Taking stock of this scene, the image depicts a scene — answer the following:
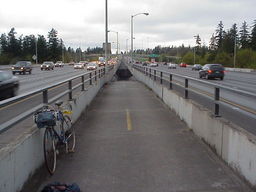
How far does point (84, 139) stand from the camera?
8352 millimetres

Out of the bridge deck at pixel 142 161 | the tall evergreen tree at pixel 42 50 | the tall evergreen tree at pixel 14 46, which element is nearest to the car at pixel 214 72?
the bridge deck at pixel 142 161

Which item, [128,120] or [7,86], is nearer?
[128,120]

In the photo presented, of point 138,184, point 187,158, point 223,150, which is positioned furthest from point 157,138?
point 138,184

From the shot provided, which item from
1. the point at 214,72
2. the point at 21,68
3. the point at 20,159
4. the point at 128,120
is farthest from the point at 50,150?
the point at 21,68

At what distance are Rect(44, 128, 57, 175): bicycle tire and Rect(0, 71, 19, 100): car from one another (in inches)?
366

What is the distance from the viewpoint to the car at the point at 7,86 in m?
14.6

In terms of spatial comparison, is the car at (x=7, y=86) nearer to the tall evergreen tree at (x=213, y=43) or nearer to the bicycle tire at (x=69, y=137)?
the bicycle tire at (x=69, y=137)

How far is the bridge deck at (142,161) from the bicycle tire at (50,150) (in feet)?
0.54

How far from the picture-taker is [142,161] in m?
6.46

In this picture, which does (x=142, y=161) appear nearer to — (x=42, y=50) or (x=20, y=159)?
(x=20, y=159)

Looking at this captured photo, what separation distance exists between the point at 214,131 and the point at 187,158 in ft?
2.65

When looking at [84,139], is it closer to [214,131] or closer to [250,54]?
[214,131]

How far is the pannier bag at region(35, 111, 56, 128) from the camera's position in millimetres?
5590

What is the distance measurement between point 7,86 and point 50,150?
32.9ft
